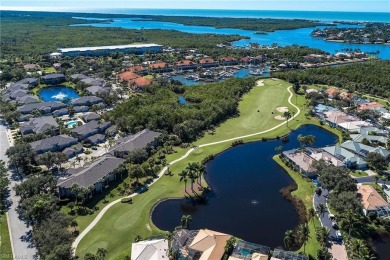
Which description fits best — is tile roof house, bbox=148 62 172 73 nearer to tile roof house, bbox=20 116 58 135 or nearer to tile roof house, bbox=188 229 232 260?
tile roof house, bbox=20 116 58 135

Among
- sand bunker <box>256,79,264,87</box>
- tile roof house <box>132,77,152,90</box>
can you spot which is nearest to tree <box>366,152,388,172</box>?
sand bunker <box>256,79,264,87</box>

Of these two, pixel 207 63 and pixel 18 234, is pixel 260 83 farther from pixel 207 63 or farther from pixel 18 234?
pixel 18 234

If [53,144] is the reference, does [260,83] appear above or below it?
below

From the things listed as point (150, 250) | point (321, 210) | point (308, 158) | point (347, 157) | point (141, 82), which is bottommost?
point (141, 82)

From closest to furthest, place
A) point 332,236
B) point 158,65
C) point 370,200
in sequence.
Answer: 1. point 332,236
2. point 370,200
3. point 158,65

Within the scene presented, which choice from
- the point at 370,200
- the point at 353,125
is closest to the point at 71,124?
the point at 370,200

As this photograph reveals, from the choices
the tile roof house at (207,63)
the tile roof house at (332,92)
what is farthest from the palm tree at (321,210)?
the tile roof house at (207,63)

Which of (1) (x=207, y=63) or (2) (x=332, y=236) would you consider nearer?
(2) (x=332, y=236)

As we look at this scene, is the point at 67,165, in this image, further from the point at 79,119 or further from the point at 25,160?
→ the point at 79,119

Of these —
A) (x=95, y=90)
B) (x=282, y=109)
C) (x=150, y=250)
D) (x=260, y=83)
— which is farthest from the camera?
(x=260, y=83)
